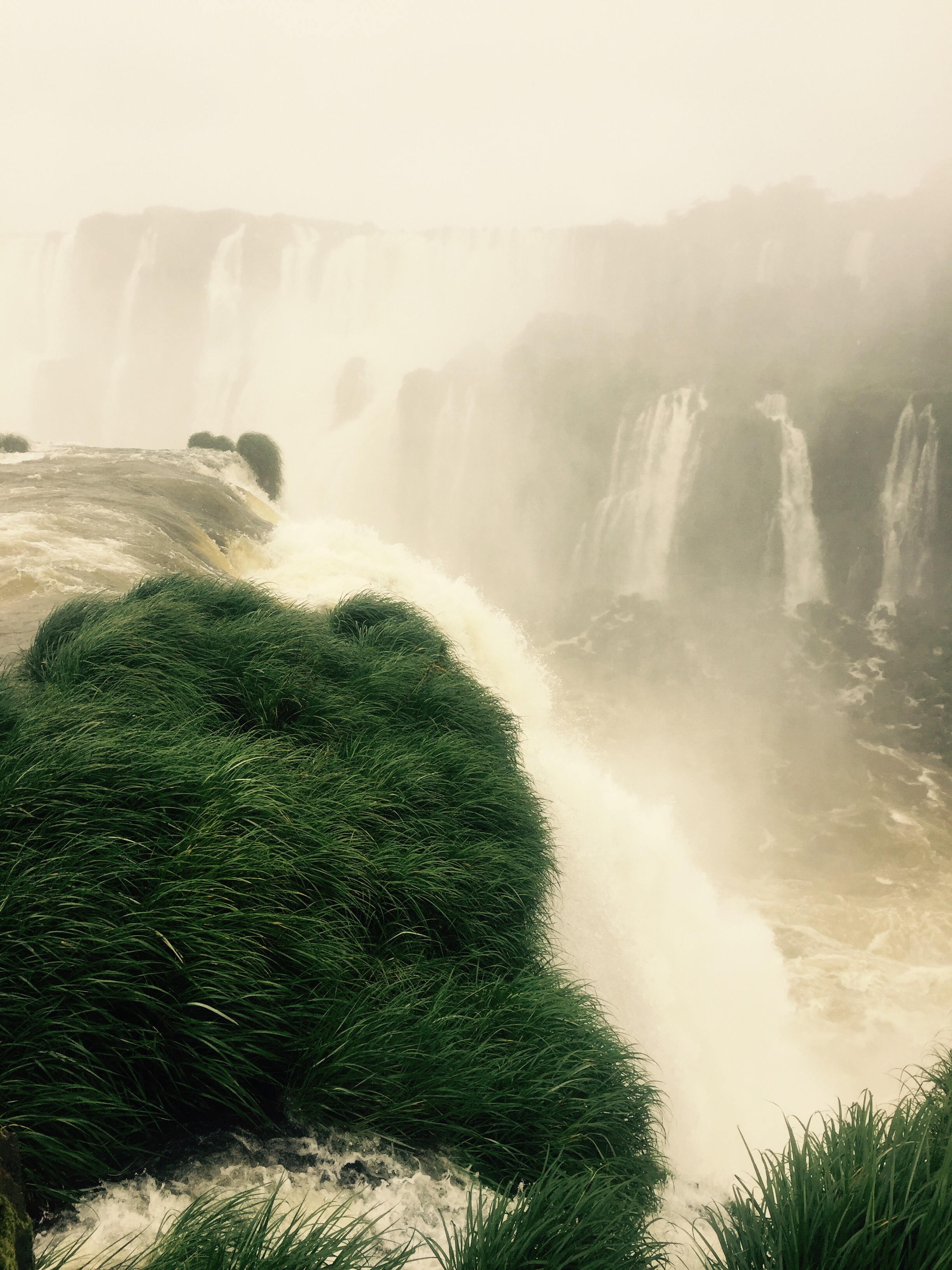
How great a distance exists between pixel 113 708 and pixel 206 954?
1707mm

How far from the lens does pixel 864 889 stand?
50.5 feet

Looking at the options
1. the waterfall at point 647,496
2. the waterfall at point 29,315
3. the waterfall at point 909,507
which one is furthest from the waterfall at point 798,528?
the waterfall at point 29,315

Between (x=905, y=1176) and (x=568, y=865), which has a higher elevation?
(x=905, y=1176)

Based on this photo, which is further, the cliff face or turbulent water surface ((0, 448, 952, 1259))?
the cliff face

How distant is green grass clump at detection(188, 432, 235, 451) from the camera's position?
885 inches

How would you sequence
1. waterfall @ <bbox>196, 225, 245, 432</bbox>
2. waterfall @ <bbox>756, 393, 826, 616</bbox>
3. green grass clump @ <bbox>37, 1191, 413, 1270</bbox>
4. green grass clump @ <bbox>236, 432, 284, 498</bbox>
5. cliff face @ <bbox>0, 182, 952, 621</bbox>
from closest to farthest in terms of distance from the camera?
green grass clump @ <bbox>37, 1191, 413, 1270</bbox>
green grass clump @ <bbox>236, 432, 284, 498</bbox>
waterfall @ <bbox>756, 393, 826, 616</bbox>
cliff face @ <bbox>0, 182, 952, 621</bbox>
waterfall @ <bbox>196, 225, 245, 432</bbox>

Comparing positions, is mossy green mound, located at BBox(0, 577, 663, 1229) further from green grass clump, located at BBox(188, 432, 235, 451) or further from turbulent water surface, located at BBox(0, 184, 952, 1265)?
green grass clump, located at BBox(188, 432, 235, 451)

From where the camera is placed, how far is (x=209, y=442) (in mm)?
23016

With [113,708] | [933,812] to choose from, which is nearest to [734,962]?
[113,708]

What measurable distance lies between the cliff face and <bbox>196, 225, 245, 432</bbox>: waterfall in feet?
0.78

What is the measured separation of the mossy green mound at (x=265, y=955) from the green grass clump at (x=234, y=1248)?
0.83 feet

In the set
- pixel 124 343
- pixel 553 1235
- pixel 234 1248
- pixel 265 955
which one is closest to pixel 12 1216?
pixel 234 1248

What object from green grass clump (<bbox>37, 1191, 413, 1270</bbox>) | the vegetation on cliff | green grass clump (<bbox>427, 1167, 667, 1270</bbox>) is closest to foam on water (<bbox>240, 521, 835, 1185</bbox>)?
green grass clump (<bbox>427, 1167, 667, 1270</bbox>)

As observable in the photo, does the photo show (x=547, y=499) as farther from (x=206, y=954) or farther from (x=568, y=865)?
(x=206, y=954)
